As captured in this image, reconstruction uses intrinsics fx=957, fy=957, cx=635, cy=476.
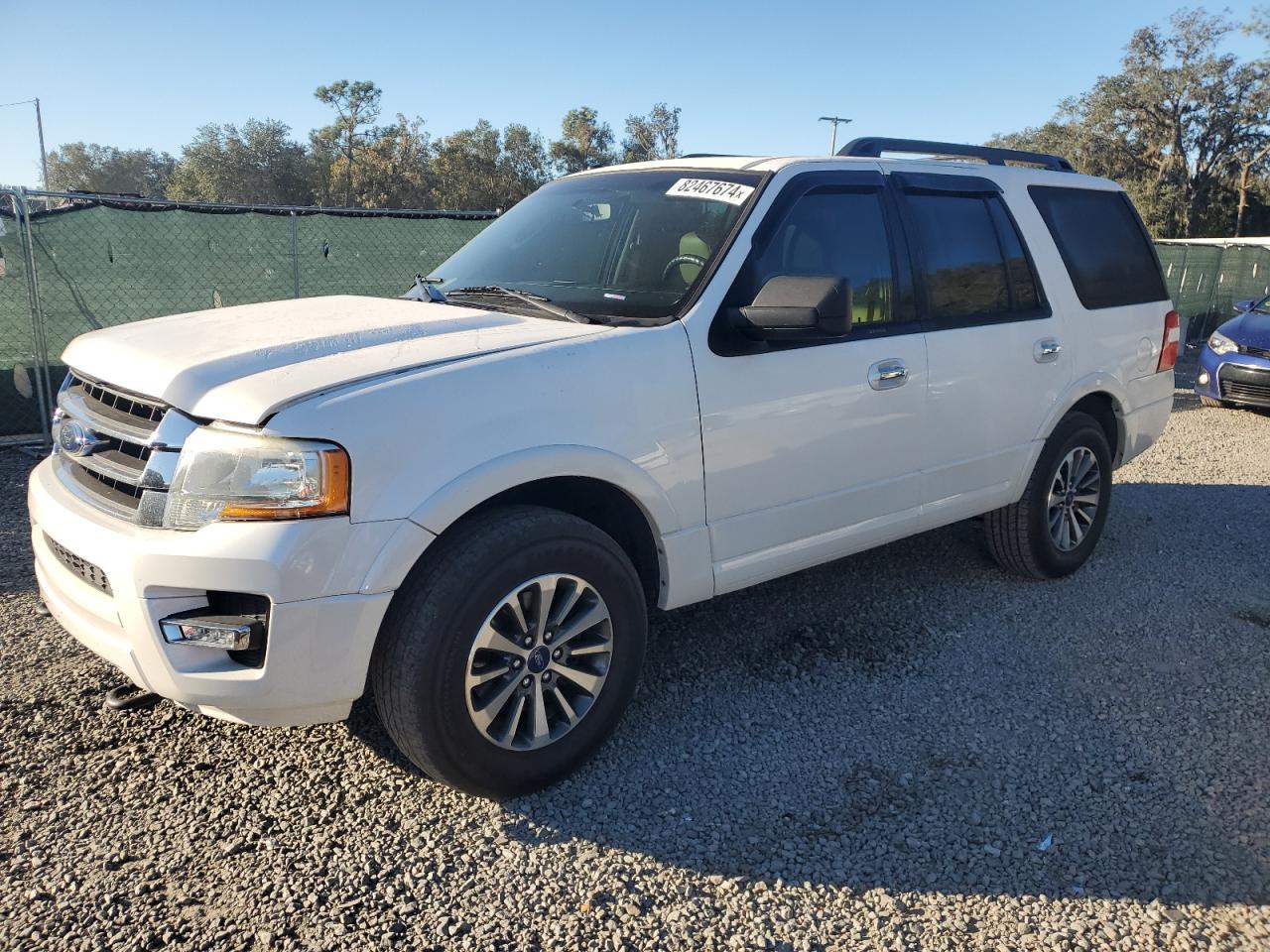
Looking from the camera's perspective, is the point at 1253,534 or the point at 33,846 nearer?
the point at 33,846

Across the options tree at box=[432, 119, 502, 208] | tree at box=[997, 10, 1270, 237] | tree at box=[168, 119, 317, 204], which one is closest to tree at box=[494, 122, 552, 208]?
tree at box=[432, 119, 502, 208]

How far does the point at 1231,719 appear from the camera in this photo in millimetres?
3617

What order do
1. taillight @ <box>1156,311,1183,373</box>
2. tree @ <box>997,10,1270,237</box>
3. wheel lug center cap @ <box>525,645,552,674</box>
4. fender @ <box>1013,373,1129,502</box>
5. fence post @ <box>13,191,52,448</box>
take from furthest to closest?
1. tree @ <box>997,10,1270,237</box>
2. fence post @ <box>13,191,52,448</box>
3. taillight @ <box>1156,311,1183,373</box>
4. fender @ <box>1013,373,1129,502</box>
5. wheel lug center cap @ <box>525,645,552,674</box>

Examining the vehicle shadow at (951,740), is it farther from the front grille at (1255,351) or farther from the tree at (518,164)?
the tree at (518,164)

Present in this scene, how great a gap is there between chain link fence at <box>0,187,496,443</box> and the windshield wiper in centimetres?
529

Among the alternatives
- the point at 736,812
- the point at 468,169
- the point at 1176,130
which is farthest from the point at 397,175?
the point at 736,812

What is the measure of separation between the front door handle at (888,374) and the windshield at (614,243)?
81 cm

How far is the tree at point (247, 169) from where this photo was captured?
5381cm

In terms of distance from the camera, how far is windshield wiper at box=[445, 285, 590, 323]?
3318mm

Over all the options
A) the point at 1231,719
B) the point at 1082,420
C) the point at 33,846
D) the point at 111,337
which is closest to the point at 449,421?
the point at 111,337

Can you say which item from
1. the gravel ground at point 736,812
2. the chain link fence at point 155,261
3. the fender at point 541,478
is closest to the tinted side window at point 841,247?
the fender at point 541,478

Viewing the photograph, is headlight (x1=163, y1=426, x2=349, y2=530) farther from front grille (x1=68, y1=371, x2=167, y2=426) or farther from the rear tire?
the rear tire

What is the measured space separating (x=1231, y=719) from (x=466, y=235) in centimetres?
813

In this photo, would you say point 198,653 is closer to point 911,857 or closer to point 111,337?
point 111,337
